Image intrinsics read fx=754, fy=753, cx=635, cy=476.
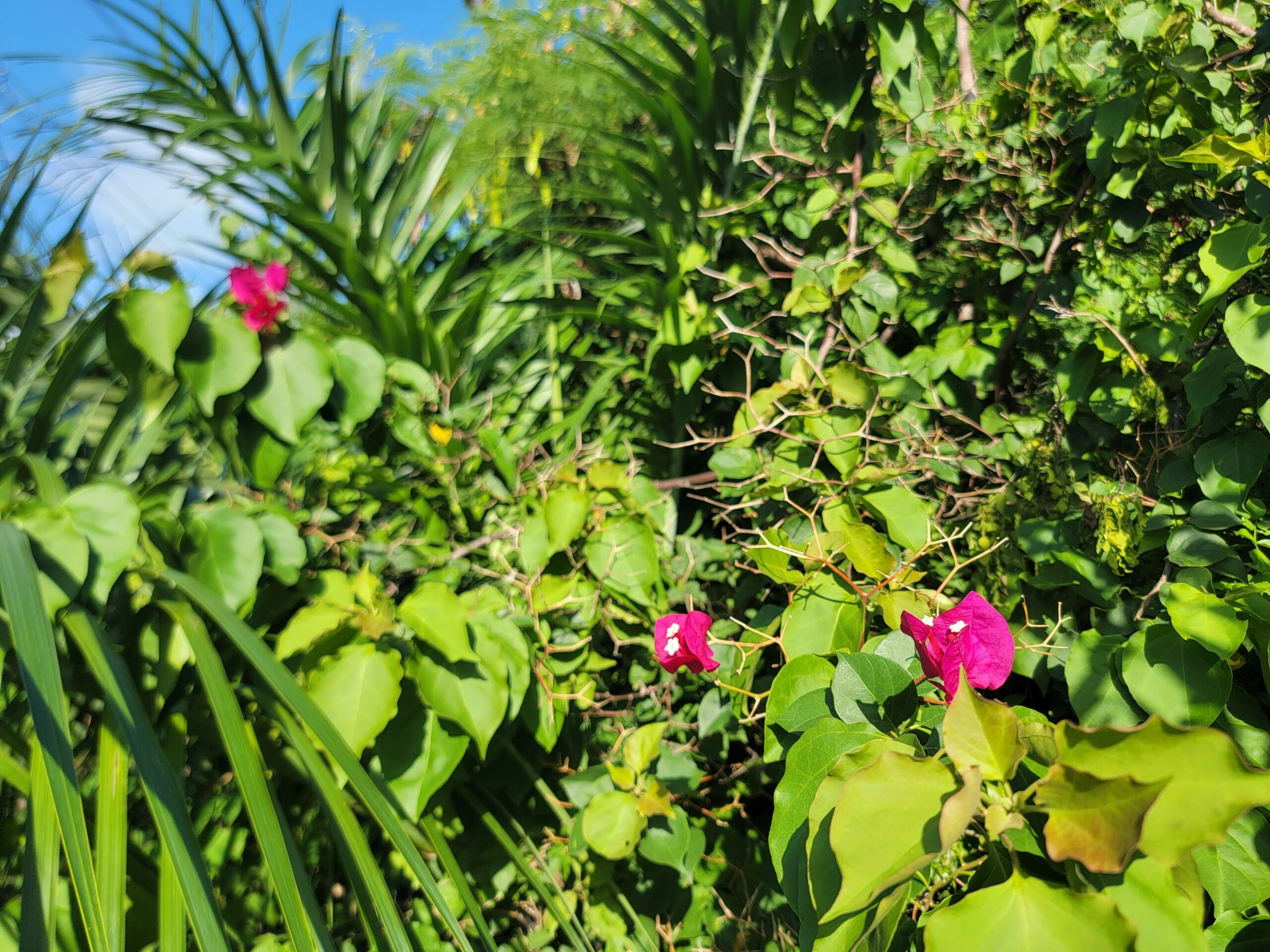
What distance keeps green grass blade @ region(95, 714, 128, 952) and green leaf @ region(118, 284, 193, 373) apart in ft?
1.32

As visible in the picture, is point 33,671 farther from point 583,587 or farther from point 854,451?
point 854,451

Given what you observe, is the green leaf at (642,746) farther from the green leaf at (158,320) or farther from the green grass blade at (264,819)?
the green leaf at (158,320)

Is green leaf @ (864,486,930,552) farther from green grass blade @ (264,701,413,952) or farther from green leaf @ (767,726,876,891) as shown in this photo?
green grass blade @ (264,701,413,952)

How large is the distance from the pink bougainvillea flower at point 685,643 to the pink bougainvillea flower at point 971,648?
0.29 m

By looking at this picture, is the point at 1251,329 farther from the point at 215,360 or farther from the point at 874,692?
the point at 215,360

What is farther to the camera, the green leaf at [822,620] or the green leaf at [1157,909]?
the green leaf at [822,620]

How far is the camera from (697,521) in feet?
4.78

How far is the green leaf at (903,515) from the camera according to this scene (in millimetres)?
933

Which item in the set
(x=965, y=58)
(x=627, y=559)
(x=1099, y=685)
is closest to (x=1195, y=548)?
(x=1099, y=685)

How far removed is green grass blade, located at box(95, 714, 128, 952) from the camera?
0.61 meters

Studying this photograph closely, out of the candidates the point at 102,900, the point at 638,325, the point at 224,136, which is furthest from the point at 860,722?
the point at 224,136

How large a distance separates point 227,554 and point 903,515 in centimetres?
85

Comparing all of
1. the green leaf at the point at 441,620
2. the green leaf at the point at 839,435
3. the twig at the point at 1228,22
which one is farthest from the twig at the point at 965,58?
the green leaf at the point at 441,620

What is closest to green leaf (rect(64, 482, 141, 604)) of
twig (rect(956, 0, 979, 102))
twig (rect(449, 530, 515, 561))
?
twig (rect(449, 530, 515, 561))
